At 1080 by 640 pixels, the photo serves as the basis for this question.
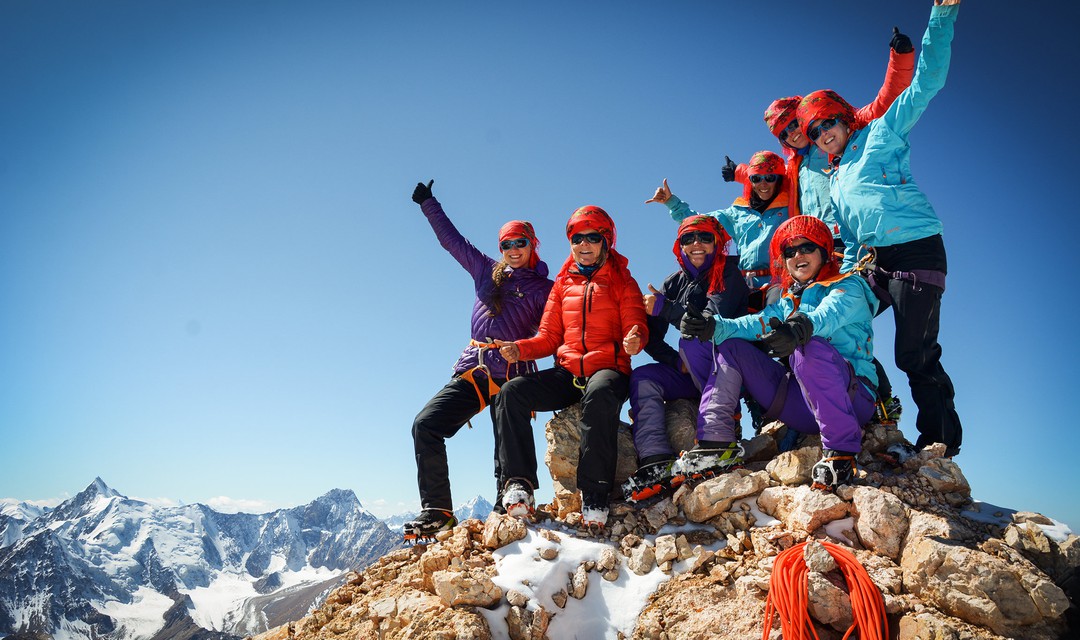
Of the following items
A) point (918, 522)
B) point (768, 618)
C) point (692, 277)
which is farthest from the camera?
point (692, 277)

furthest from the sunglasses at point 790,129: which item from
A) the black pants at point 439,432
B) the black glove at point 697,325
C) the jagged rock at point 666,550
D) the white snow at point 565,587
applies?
the white snow at point 565,587

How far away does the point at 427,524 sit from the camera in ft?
17.2

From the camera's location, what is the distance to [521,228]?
6.65 m

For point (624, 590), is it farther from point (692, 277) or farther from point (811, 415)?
point (692, 277)

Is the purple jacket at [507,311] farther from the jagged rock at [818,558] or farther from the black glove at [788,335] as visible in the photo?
the jagged rock at [818,558]

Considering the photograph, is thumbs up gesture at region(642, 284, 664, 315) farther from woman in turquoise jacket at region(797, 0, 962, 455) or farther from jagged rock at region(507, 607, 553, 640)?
jagged rock at region(507, 607, 553, 640)

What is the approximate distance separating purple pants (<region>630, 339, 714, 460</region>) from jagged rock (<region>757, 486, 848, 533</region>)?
0.82 m

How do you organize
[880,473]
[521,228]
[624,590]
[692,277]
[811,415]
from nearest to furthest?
[624,590]
[880,473]
[811,415]
[692,277]
[521,228]

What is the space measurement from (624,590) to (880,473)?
2.20 m

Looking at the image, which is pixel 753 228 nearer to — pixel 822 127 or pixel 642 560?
pixel 822 127

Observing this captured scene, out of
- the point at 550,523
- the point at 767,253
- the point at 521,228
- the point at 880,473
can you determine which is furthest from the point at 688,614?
the point at 521,228

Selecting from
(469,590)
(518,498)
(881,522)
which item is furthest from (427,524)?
(881,522)

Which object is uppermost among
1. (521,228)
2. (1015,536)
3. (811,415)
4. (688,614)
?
(521,228)

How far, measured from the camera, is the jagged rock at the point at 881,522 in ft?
11.6
